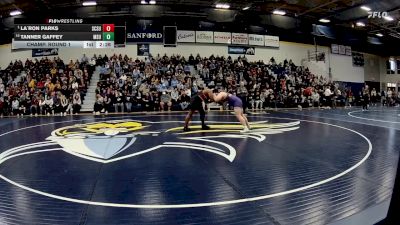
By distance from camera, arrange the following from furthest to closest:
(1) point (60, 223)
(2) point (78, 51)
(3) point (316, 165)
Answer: (2) point (78, 51) → (3) point (316, 165) → (1) point (60, 223)

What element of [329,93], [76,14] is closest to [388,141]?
[329,93]

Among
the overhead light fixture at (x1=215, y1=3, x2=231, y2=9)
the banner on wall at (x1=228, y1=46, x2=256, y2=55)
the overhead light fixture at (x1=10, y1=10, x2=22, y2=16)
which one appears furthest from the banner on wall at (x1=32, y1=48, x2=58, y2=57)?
the banner on wall at (x1=228, y1=46, x2=256, y2=55)

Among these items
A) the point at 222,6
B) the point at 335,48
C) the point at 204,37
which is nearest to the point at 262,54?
the point at 204,37

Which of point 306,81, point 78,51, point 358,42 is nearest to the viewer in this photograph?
point 78,51

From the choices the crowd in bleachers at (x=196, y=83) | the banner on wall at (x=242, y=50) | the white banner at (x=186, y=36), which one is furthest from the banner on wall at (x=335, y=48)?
the white banner at (x=186, y=36)

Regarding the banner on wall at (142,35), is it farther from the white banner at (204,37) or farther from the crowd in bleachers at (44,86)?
the crowd in bleachers at (44,86)

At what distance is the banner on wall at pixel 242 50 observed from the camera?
2433 centimetres

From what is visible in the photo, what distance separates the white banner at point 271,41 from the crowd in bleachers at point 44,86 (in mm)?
13251

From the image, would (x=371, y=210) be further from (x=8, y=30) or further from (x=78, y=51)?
(x=8, y=30)

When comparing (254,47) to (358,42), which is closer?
(254,47)

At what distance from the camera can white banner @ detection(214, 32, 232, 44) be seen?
23.7 m

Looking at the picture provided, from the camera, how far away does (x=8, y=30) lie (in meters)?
23.2

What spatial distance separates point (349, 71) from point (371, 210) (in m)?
31.0

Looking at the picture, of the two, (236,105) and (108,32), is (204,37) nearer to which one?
(108,32)
